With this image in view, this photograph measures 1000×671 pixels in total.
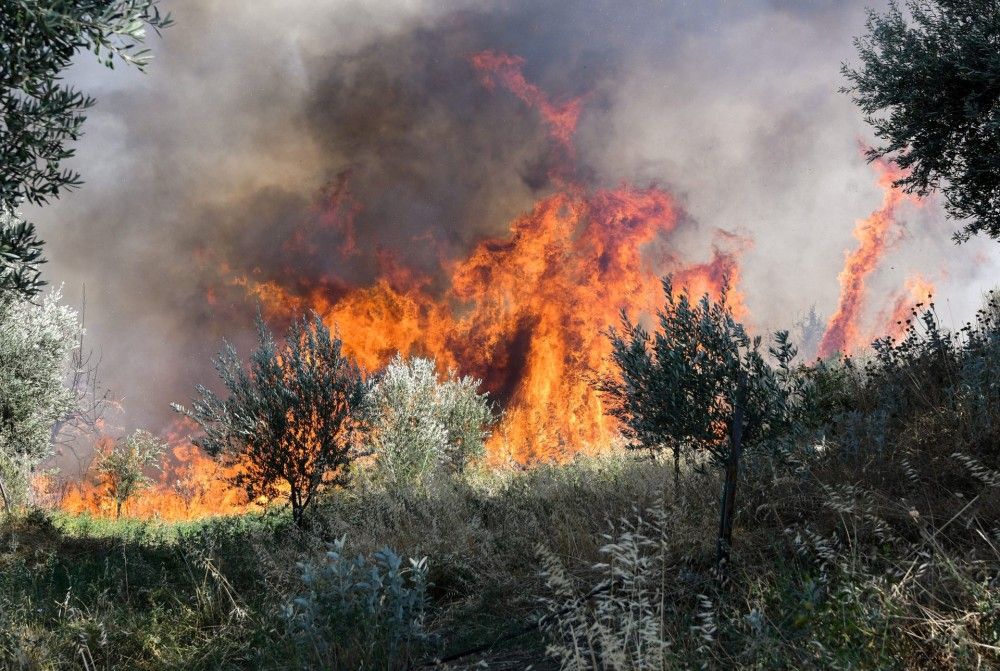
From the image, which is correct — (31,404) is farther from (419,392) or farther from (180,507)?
(180,507)

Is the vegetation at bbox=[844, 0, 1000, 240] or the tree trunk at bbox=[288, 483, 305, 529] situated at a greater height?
the vegetation at bbox=[844, 0, 1000, 240]

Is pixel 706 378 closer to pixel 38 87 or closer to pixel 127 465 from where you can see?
pixel 38 87

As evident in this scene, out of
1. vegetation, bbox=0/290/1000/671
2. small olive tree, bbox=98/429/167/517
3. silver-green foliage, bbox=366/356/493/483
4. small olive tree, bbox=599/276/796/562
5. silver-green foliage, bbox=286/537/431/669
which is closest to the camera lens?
vegetation, bbox=0/290/1000/671

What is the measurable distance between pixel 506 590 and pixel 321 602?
7.96ft

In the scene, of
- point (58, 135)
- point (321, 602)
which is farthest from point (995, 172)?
point (58, 135)

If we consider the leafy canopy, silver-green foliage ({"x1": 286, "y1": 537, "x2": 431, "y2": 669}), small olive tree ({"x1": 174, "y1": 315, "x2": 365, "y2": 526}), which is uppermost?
small olive tree ({"x1": 174, "y1": 315, "x2": 365, "y2": 526})

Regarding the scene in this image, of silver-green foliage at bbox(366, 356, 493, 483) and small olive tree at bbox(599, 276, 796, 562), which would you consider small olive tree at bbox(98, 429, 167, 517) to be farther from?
small olive tree at bbox(599, 276, 796, 562)

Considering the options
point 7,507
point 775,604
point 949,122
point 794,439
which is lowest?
point 775,604

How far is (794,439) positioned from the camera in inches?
310

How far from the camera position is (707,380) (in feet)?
24.8

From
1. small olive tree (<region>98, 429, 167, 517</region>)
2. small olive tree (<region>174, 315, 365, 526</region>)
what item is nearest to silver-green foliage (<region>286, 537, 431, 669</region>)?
small olive tree (<region>174, 315, 365, 526</region>)

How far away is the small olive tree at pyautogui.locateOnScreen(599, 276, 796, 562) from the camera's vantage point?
7.28 meters

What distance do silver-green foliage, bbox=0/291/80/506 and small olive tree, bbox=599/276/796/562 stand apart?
18851 mm

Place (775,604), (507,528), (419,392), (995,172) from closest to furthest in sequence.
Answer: (775,604) → (507,528) → (995,172) → (419,392)
